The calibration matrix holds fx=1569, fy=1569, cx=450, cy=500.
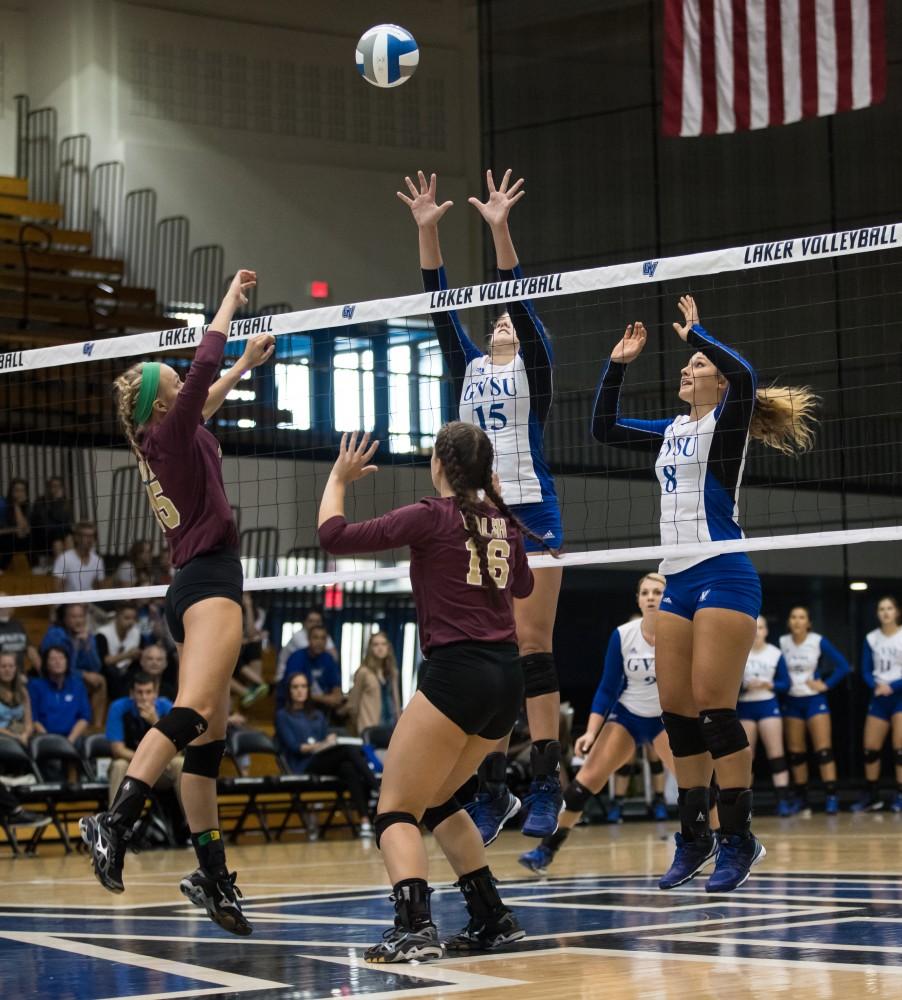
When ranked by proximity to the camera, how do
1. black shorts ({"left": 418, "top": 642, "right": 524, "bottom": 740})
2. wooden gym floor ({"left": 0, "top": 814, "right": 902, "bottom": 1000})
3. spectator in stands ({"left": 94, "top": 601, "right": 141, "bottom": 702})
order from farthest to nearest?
spectator in stands ({"left": 94, "top": 601, "right": 141, "bottom": 702}) → black shorts ({"left": 418, "top": 642, "right": 524, "bottom": 740}) → wooden gym floor ({"left": 0, "top": 814, "right": 902, "bottom": 1000})

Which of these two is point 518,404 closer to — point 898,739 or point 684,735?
point 684,735

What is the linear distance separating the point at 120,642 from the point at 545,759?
8.32 metres

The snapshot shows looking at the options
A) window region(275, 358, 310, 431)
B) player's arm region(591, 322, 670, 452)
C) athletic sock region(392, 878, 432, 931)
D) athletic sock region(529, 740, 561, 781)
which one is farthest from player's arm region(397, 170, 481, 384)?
window region(275, 358, 310, 431)

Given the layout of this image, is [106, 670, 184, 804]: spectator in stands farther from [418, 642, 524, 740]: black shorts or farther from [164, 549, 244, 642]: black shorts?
[418, 642, 524, 740]: black shorts

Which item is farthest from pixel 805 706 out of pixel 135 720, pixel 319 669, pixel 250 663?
pixel 135 720

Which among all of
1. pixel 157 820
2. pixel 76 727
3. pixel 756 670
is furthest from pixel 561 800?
pixel 756 670

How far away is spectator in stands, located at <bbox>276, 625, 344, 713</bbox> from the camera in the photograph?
14891mm

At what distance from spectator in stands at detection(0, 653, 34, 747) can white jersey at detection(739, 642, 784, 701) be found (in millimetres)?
6697

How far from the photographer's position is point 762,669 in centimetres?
1523

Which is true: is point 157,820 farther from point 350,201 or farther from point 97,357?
point 350,201

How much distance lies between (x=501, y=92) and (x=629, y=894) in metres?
14.5

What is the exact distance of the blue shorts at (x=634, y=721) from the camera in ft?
28.7

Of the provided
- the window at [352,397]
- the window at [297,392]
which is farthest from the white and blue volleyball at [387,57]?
the window at [297,392]

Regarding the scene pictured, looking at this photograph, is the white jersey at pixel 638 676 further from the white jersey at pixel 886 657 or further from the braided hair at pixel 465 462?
the white jersey at pixel 886 657
